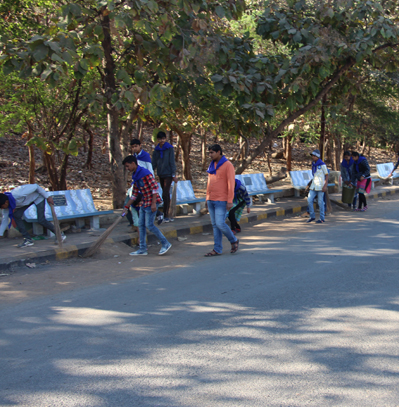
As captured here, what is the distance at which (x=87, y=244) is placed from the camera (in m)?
7.84

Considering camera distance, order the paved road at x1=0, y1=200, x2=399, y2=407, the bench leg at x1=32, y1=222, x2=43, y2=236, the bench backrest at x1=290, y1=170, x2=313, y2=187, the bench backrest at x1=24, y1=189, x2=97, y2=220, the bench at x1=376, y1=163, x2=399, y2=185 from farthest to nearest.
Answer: the bench at x1=376, y1=163, x2=399, y2=185
the bench backrest at x1=290, y1=170, x2=313, y2=187
the bench backrest at x1=24, y1=189, x2=97, y2=220
the bench leg at x1=32, y1=222, x2=43, y2=236
the paved road at x1=0, y1=200, x2=399, y2=407

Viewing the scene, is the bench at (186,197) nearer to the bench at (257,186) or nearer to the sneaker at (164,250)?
the bench at (257,186)

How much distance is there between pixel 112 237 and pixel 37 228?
148 centimetres

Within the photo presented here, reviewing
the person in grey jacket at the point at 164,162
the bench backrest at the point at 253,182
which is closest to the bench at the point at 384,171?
the bench backrest at the point at 253,182

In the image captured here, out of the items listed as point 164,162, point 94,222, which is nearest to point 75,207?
point 94,222

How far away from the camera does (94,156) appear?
78.5 ft

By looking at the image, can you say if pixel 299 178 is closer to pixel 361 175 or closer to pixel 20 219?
pixel 361 175

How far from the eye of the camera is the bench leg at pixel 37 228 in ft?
27.6

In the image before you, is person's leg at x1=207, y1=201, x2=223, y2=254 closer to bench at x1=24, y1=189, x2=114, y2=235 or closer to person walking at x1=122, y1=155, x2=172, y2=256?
person walking at x1=122, y1=155, x2=172, y2=256

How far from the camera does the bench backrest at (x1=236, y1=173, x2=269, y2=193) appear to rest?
1323cm

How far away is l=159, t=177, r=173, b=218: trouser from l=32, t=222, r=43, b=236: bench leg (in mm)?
2754

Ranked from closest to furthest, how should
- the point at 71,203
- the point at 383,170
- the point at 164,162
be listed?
the point at 71,203 → the point at 164,162 → the point at 383,170

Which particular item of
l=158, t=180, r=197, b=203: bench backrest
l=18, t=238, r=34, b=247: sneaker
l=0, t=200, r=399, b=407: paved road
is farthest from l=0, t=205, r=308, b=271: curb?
l=0, t=200, r=399, b=407: paved road

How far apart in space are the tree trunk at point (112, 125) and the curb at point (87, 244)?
7.94ft
